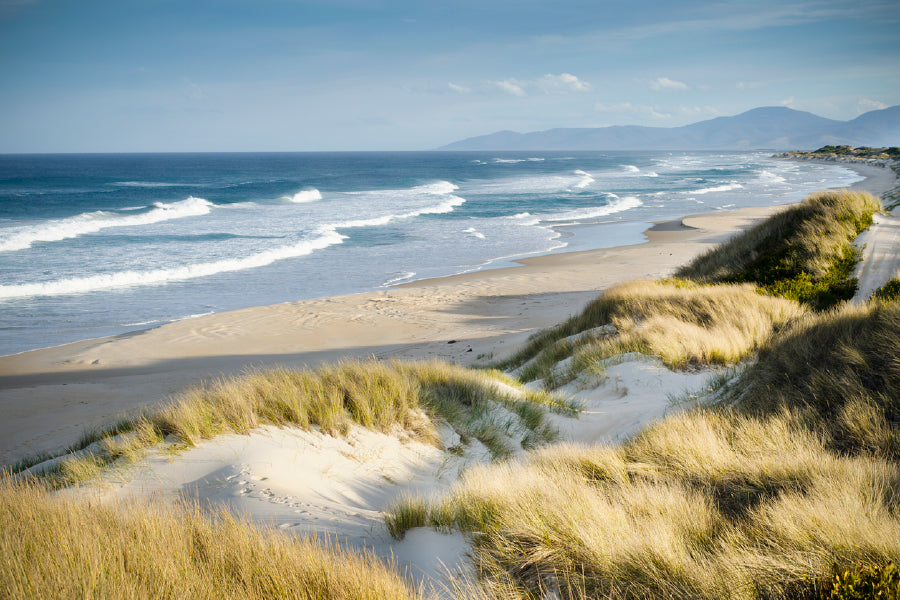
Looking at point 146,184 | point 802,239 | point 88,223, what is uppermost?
point 146,184

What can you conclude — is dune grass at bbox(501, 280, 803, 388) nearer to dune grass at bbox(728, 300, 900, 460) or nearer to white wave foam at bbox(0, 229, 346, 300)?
dune grass at bbox(728, 300, 900, 460)

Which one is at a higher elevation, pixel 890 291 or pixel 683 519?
pixel 890 291

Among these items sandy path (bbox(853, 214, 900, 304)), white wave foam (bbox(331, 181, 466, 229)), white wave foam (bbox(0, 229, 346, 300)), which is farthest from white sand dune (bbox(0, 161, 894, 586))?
white wave foam (bbox(331, 181, 466, 229))

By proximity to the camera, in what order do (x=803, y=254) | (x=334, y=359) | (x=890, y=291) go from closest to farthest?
(x=890, y=291) < (x=803, y=254) < (x=334, y=359)

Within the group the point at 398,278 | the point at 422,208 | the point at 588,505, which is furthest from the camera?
the point at 422,208

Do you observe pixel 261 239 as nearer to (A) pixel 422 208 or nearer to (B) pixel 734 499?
(A) pixel 422 208

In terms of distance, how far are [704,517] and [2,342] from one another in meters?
15.6

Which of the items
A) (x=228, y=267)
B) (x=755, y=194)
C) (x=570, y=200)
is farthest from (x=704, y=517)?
(x=755, y=194)

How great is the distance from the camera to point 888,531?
218 centimetres

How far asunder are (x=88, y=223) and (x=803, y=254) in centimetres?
3658

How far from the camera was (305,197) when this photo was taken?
163ft

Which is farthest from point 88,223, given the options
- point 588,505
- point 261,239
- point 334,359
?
point 588,505

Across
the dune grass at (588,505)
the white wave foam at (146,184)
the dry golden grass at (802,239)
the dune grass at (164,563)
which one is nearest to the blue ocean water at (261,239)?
the white wave foam at (146,184)

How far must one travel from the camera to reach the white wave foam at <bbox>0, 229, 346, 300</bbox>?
17.1m
